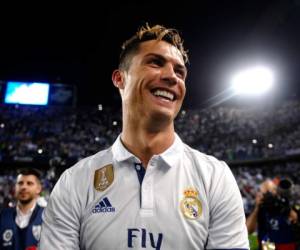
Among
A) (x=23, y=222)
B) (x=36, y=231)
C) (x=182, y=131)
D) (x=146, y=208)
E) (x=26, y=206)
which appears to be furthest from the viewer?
(x=182, y=131)

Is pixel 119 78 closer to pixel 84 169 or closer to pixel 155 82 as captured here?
pixel 155 82

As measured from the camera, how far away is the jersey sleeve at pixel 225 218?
144cm

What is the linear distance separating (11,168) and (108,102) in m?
10.4

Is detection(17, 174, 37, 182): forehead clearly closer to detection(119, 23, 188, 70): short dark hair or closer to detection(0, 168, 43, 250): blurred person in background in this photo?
detection(0, 168, 43, 250): blurred person in background

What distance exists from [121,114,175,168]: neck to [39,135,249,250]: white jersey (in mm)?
55

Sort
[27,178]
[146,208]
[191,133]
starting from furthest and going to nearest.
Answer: [191,133]
[27,178]
[146,208]

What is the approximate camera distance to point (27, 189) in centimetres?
455

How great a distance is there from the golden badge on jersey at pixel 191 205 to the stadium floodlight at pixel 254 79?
18.3 m

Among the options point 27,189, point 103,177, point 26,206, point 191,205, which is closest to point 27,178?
point 27,189

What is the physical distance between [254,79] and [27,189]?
58.1 ft

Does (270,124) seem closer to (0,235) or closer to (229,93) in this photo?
(229,93)

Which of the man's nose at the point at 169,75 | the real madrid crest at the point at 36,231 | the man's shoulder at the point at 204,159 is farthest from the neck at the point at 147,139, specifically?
the real madrid crest at the point at 36,231

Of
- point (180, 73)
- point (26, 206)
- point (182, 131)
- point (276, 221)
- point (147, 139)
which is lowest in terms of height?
point (276, 221)

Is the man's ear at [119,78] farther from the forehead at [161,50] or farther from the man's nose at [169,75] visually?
the man's nose at [169,75]
